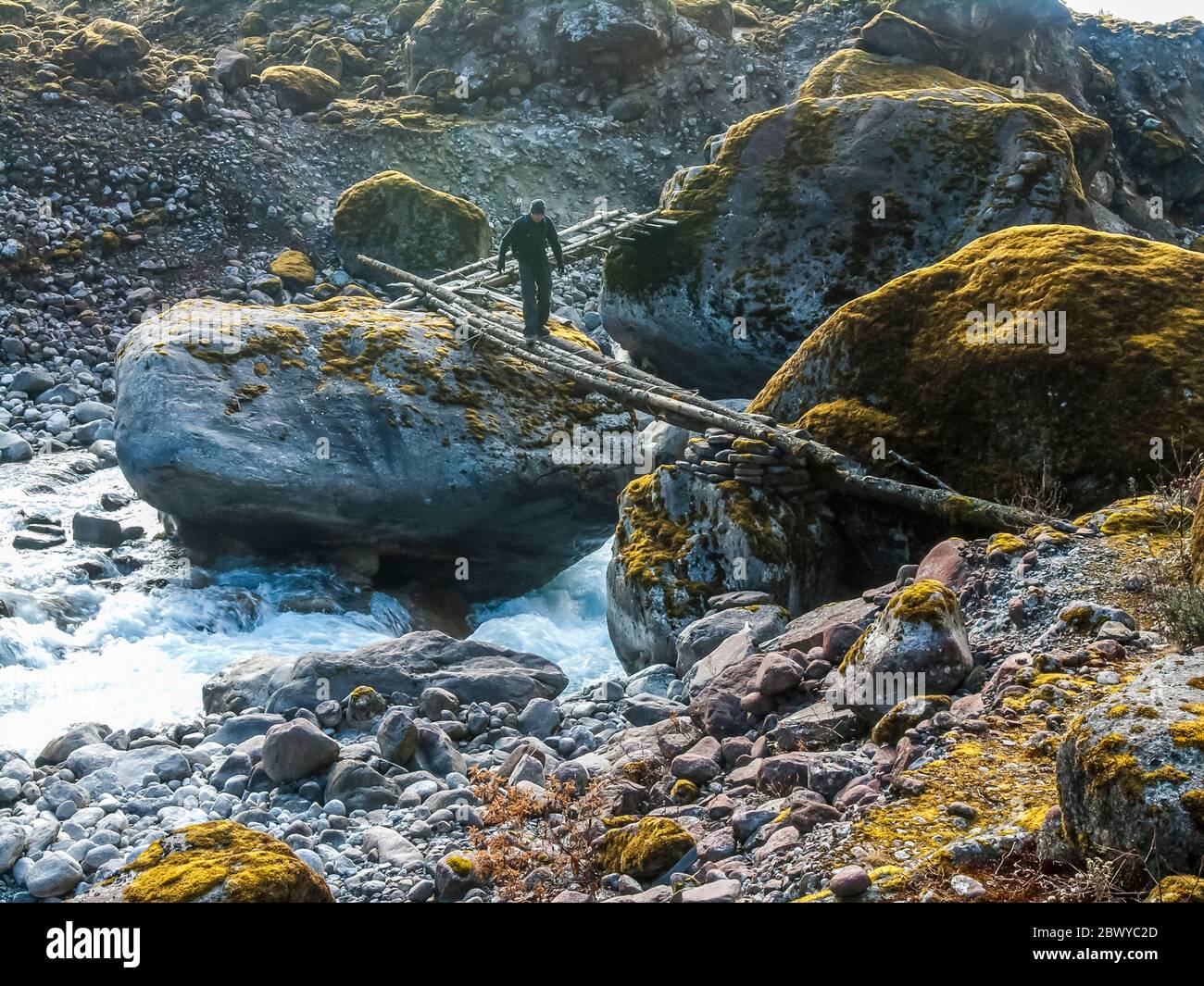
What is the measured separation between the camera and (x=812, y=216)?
58.4 ft

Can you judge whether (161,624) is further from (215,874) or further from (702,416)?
(215,874)

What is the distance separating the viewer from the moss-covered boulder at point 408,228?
24.0 meters

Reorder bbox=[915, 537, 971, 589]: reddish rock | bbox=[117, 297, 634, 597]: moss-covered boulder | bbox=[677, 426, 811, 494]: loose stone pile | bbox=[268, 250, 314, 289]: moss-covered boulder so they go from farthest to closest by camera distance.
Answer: bbox=[268, 250, 314, 289]: moss-covered boulder → bbox=[117, 297, 634, 597]: moss-covered boulder → bbox=[677, 426, 811, 494]: loose stone pile → bbox=[915, 537, 971, 589]: reddish rock

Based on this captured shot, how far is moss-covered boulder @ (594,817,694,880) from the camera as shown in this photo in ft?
19.1

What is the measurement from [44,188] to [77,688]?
17269mm

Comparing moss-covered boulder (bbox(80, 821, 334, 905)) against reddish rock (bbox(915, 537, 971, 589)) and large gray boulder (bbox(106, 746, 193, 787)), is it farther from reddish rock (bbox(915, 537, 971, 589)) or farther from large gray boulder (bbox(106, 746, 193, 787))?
reddish rock (bbox(915, 537, 971, 589))

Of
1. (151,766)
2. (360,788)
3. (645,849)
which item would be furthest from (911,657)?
(151,766)

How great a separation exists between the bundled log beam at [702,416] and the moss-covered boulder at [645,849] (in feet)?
15.5

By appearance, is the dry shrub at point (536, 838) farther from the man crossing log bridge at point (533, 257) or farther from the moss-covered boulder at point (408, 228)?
the moss-covered boulder at point (408, 228)

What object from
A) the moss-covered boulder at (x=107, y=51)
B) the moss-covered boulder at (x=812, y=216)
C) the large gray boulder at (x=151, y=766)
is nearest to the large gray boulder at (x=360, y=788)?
the large gray boulder at (x=151, y=766)

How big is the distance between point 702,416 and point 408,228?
13355 mm

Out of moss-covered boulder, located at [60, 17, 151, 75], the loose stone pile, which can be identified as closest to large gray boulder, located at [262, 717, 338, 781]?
the loose stone pile

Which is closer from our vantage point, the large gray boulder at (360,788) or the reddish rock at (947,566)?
the large gray boulder at (360,788)

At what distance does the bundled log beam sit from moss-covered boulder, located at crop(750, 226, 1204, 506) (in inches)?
14.1
